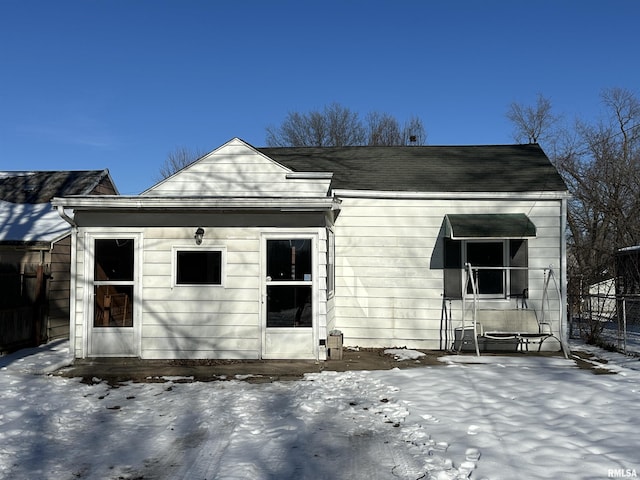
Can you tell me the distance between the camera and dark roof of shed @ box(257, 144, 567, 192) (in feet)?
34.5

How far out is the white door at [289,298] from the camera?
870 centimetres

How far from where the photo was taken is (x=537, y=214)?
33.6 feet

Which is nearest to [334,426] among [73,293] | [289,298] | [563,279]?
[289,298]

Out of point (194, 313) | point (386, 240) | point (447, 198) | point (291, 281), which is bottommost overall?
point (194, 313)

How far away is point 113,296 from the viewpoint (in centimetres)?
891

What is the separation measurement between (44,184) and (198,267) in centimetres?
1035

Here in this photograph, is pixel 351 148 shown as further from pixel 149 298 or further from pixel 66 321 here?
pixel 66 321

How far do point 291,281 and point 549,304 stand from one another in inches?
207

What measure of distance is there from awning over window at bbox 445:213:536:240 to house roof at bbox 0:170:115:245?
8.63 m

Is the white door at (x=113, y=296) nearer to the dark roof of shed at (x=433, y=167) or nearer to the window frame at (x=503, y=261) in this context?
the dark roof of shed at (x=433, y=167)

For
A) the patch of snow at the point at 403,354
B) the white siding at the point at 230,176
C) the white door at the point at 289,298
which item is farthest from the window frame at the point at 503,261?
the white siding at the point at 230,176

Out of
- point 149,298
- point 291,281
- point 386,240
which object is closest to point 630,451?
point 291,281

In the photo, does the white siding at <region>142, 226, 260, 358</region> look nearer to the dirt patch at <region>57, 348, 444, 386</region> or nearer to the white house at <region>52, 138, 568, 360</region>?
the white house at <region>52, 138, 568, 360</region>

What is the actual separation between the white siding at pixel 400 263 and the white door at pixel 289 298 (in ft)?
5.99
